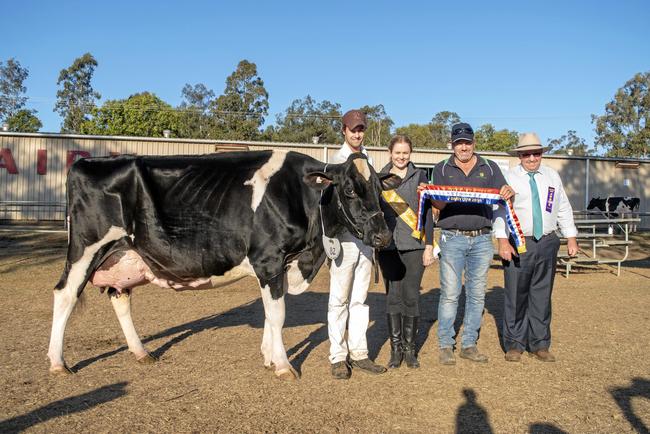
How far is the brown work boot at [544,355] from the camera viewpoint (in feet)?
20.1

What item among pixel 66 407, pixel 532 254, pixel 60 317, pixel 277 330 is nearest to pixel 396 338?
pixel 277 330

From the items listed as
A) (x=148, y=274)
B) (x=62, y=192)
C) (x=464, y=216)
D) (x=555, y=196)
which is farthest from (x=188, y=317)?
(x=62, y=192)

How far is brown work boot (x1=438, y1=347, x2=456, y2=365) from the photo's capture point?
595 cm

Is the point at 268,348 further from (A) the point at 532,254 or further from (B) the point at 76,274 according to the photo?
(A) the point at 532,254

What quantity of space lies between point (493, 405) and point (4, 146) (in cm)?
2713

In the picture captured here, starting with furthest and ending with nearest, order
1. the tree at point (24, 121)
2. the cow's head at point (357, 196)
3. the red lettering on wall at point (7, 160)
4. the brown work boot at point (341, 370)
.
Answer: the tree at point (24, 121), the red lettering on wall at point (7, 160), the brown work boot at point (341, 370), the cow's head at point (357, 196)

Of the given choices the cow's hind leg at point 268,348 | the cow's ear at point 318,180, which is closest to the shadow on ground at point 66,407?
the cow's hind leg at point 268,348

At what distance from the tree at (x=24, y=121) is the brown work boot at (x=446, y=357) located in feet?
201

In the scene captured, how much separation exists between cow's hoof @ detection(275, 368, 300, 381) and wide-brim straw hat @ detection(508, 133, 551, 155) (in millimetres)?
3470

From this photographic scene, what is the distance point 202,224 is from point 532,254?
3639 mm

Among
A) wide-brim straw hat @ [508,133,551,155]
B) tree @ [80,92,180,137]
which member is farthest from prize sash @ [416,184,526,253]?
tree @ [80,92,180,137]

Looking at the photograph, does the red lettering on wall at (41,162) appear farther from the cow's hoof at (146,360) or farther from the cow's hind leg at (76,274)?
the cow's hoof at (146,360)

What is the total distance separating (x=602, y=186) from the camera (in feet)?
102

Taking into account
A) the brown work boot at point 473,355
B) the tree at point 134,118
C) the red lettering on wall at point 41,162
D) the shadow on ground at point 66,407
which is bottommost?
the shadow on ground at point 66,407
